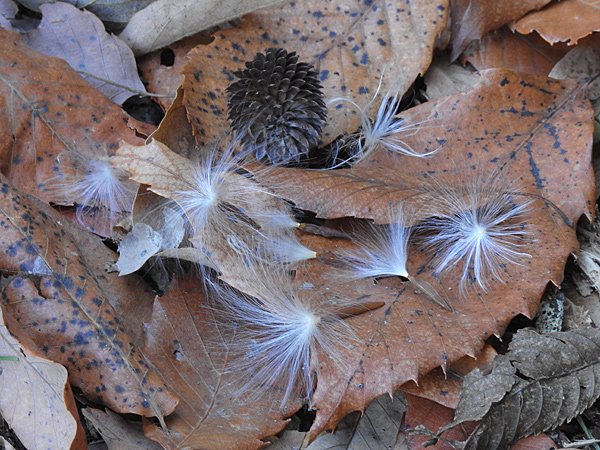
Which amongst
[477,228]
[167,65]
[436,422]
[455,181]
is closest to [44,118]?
[167,65]

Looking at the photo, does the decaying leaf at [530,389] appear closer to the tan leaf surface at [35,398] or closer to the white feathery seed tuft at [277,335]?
the white feathery seed tuft at [277,335]

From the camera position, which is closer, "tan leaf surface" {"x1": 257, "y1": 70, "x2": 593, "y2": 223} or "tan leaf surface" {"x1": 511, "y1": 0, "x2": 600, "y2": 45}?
"tan leaf surface" {"x1": 257, "y1": 70, "x2": 593, "y2": 223}

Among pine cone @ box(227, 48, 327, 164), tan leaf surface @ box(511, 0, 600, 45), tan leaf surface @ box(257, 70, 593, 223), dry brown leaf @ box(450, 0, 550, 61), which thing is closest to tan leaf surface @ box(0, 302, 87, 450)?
tan leaf surface @ box(257, 70, 593, 223)

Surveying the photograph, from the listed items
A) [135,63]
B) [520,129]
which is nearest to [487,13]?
[520,129]

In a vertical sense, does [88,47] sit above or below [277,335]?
above

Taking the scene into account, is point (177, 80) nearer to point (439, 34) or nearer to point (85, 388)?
point (439, 34)

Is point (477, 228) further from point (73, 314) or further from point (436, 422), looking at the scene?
point (73, 314)

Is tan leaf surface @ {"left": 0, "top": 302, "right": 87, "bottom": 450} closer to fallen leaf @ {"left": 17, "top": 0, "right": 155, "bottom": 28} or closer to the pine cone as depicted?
the pine cone
